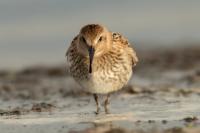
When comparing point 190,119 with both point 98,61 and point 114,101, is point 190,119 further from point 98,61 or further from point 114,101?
point 114,101

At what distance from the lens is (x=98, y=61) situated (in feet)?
32.7

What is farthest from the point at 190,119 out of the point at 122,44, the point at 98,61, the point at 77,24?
the point at 77,24

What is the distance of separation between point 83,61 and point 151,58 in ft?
20.0

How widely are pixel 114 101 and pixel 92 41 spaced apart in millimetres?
1551

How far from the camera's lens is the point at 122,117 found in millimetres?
9055

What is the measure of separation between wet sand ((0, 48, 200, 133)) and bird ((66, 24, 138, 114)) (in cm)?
35

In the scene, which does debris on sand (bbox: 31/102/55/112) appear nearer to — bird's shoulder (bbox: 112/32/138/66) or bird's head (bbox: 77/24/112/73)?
bird's head (bbox: 77/24/112/73)

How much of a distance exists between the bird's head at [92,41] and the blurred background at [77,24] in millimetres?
6830

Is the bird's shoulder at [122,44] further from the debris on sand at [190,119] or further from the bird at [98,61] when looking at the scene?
the debris on sand at [190,119]

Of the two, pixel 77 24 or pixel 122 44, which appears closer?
pixel 122 44

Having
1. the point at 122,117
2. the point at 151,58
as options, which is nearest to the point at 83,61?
the point at 122,117

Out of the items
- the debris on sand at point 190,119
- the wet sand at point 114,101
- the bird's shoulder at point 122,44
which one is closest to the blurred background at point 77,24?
the wet sand at point 114,101

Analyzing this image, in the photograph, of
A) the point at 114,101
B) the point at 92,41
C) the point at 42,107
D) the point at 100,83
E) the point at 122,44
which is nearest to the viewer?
the point at 92,41

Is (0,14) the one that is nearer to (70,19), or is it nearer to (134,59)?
(70,19)
